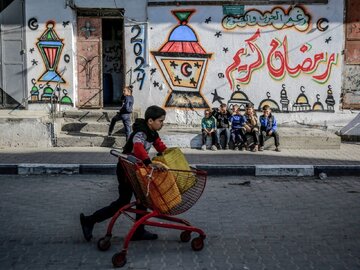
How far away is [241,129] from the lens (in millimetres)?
12789

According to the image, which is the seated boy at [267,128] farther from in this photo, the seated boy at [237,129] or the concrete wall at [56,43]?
the concrete wall at [56,43]

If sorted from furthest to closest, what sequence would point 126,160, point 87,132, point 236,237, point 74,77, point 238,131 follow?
point 74,77 < point 87,132 < point 238,131 < point 236,237 < point 126,160

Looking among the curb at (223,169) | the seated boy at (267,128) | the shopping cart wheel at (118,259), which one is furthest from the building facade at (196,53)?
the shopping cart wheel at (118,259)

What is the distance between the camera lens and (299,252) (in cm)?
581

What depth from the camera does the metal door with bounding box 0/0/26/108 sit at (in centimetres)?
1466

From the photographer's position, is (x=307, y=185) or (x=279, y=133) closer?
(x=307, y=185)

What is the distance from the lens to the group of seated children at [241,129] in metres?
12.8

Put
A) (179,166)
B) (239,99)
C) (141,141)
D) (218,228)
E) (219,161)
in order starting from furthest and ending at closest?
(239,99), (219,161), (218,228), (141,141), (179,166)

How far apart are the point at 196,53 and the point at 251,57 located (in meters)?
1.50

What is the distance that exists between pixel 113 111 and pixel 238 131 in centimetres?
359

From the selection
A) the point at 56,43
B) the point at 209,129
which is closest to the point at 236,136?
the point at 209,129

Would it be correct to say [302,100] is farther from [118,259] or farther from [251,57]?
[118,259]

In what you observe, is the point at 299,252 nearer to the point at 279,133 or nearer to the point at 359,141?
the point at 279,133

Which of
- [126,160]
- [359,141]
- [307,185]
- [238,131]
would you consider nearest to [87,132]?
[238,131]
